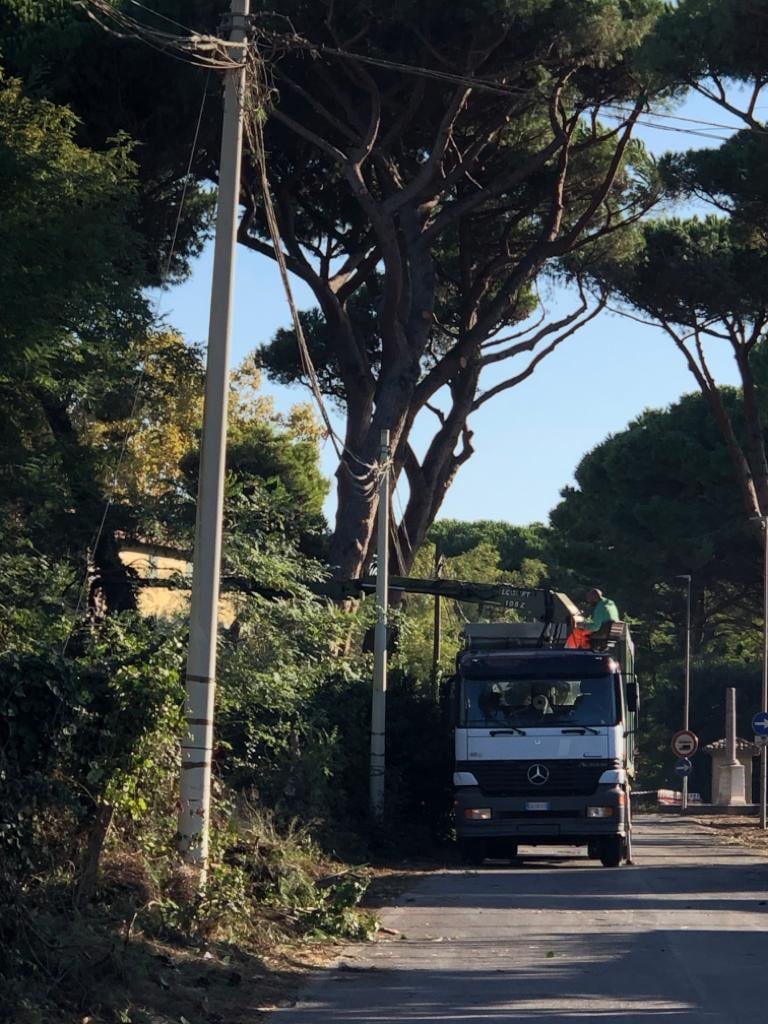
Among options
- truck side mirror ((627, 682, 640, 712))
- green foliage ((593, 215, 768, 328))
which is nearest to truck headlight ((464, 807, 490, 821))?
truck side mirror ((627, 682, 640, 712))

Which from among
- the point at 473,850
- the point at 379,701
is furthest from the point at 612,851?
the point at 379,701

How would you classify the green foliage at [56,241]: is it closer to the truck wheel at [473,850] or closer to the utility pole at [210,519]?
the utility pole at [210,519]

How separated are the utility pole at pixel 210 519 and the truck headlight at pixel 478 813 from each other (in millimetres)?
8173

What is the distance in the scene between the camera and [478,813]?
1936 centimetres

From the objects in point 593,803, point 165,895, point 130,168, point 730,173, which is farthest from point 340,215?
point 165,895

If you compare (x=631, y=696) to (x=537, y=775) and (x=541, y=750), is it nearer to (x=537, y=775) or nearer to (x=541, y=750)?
(x=541, y=750)

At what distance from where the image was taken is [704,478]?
42.7 meters

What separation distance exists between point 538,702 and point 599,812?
5.20 feet

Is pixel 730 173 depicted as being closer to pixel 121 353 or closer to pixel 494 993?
pixel 121 353

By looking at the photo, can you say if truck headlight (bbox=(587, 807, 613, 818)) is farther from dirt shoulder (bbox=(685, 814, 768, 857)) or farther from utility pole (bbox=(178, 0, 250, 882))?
utility pole (bbox=(178, 0, 250, 882))

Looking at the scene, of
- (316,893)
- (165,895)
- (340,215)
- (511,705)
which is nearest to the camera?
(165,895)

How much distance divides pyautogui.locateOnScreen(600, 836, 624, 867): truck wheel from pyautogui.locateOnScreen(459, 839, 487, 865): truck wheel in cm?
153

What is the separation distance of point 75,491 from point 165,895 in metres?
8.54

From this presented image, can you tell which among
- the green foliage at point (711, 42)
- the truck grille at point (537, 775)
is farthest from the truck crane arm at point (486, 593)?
the green foliage at point (711, 42)
